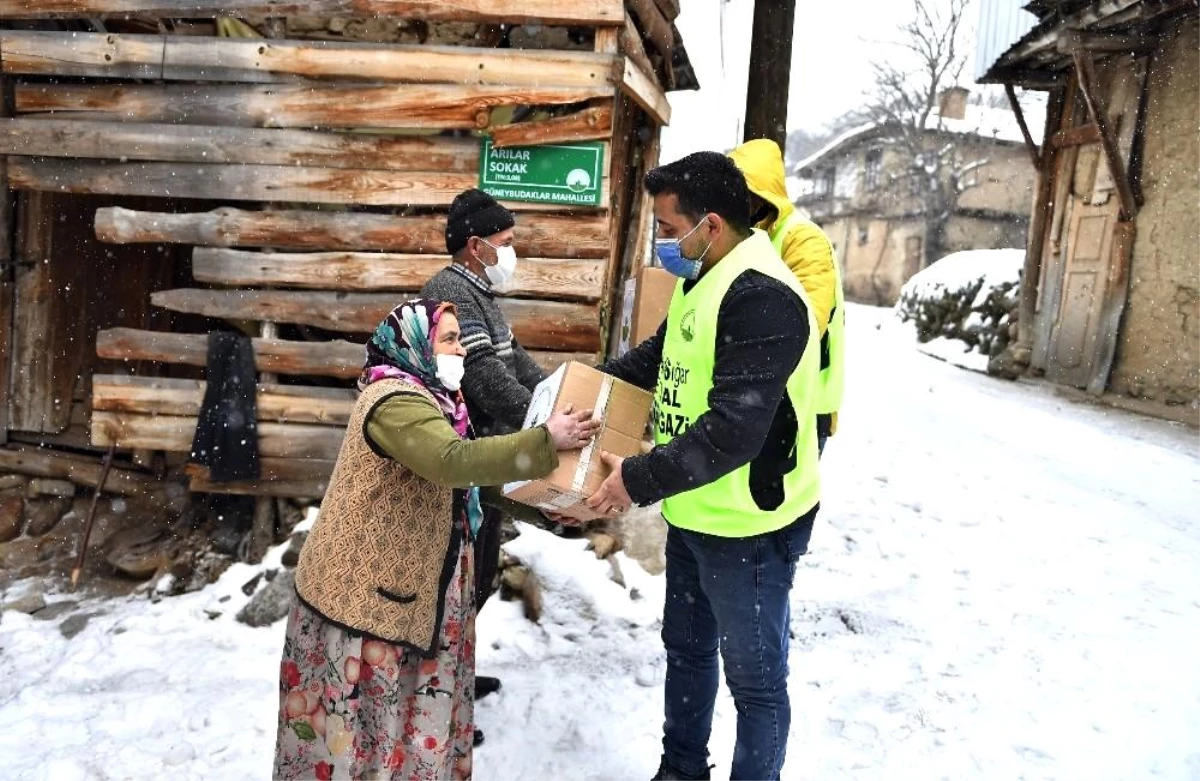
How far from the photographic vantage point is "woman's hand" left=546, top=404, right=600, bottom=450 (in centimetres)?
230

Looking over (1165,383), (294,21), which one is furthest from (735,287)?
(1165,383)

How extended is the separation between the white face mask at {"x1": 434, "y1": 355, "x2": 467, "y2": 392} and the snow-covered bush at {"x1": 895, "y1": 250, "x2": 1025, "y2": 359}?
42.6 ft

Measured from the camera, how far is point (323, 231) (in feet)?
17.9

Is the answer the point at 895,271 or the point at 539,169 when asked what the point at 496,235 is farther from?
the point at 895,271

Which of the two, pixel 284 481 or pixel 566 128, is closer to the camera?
pixel 566 128

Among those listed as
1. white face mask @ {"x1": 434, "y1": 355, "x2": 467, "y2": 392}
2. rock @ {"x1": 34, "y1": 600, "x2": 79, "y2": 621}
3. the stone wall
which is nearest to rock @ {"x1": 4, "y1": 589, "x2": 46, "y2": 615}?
rock @ {"x1": 34, "y1": 600, "x2": 79, "y2": 621}

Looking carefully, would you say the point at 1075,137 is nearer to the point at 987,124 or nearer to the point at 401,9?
the point at 401,9

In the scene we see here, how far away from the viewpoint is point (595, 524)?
534cm

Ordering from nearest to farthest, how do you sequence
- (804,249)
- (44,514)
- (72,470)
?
1. (804,249)
2. (44,514)
3. (72,470)

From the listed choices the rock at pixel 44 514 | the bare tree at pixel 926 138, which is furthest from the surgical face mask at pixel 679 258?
the bare tree at pixel 926 138

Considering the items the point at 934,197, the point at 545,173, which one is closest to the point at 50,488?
the point at 545,173

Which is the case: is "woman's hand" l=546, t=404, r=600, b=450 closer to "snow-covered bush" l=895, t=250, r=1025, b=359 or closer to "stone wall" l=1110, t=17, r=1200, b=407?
"stone wall" l=1110, t=17, r=1200, b=407

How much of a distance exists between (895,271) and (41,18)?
2722cm

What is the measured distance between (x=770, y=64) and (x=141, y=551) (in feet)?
20.6
